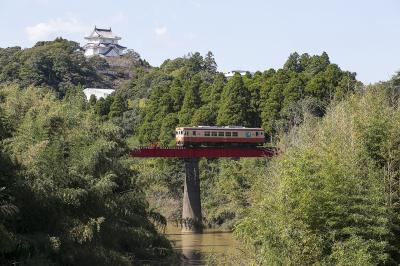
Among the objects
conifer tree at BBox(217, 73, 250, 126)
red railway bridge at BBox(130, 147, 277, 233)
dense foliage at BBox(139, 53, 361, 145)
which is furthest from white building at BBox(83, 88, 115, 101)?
red railway bridge at BBox(130, 147, 277, 233)

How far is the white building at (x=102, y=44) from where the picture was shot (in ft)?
325

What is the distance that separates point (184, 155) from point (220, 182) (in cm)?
245

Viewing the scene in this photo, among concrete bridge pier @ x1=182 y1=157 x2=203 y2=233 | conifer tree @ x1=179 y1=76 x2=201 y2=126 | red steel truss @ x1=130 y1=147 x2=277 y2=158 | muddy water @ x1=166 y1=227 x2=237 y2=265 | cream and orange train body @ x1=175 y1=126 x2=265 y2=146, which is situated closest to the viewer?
muddy water @ x1=166 y1=227 x2=237 y2=265

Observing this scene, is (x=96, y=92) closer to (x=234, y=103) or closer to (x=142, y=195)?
(x=234, y=103)

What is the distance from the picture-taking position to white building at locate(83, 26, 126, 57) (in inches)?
3898

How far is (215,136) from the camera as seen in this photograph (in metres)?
38.1

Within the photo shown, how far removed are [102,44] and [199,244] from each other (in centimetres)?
7181

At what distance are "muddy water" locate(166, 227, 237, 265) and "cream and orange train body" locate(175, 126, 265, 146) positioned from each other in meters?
4.80

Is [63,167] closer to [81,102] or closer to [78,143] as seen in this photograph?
[78,143]

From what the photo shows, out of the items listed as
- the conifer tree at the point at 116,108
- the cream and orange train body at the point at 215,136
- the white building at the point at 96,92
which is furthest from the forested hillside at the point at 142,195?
the white building at the point at 96,92

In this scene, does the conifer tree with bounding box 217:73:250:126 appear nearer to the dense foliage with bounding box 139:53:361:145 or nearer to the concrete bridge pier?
the dense foliage with bounding box 139:53:361:145

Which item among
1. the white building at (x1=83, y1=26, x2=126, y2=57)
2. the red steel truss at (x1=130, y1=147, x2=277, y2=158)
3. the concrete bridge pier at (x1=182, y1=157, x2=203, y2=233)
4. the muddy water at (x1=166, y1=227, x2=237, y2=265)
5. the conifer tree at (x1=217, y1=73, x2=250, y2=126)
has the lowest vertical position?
the muddy water at (x1=166, y1=227, x2=237, y2=265)

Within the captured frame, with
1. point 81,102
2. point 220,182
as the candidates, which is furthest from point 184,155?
point 81,102

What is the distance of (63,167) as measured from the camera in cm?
1641
